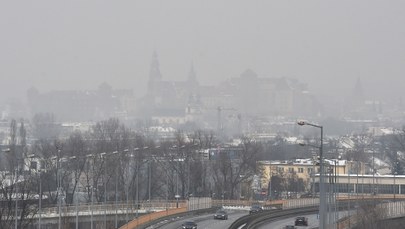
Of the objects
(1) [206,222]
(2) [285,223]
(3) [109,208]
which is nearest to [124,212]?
(3) [109,208]

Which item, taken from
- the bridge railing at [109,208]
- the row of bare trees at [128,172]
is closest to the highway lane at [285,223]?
the bridge railing at [109,208]

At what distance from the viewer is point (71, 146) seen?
62938 mm

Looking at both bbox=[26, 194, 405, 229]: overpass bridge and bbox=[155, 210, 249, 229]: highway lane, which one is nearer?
bbox=[155, 210, 249, 229]: highway lane

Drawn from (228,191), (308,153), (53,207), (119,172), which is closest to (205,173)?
(228,191)

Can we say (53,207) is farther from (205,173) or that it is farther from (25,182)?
(205,173)

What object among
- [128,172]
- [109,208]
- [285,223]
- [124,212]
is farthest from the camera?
[128,172]

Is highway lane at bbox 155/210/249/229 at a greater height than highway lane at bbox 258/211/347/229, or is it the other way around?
highway lane at bbox 155/210/249/229

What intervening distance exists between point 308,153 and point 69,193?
43.6 meters

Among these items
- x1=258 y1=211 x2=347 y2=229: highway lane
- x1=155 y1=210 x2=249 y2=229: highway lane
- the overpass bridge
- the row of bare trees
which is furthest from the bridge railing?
x1=258 y1=211 x2=347 y2=229: highway lane

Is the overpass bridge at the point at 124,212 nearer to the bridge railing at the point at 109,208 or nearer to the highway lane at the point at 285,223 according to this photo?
the bridge railing at the point at 109,208

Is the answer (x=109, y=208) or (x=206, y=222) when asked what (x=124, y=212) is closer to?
(x=109, y=208)

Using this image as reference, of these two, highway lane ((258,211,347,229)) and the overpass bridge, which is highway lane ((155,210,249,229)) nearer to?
the overpass bridge

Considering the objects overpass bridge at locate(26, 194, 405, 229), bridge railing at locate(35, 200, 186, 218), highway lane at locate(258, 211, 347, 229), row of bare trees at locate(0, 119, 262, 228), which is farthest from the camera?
row of bare trees at locate(0, 119, 262, 228)

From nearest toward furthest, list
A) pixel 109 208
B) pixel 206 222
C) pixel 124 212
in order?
pixel 206 222 < pixel 109 208 < pixel 124 212
